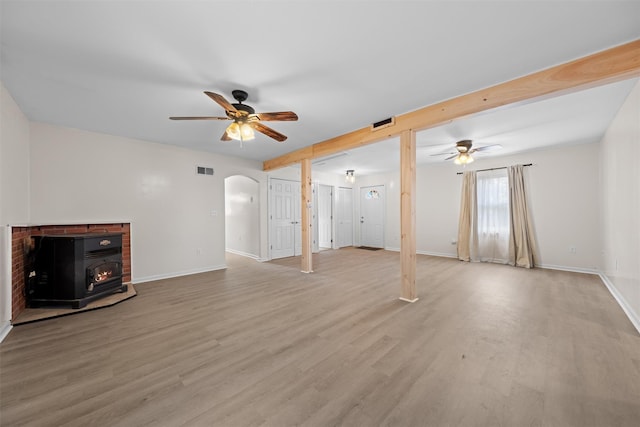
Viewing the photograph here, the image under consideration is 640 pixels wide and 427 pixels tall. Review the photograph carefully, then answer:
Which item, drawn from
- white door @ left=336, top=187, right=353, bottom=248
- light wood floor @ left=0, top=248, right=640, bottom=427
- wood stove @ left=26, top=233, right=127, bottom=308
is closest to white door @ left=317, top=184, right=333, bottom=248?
white door @ left=336, top=187, right=353, bottom=248

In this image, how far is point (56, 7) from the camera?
1.56m

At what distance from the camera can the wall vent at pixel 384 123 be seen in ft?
11.2

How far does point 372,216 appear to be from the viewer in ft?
27.5

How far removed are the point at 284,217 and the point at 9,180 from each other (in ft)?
15.9

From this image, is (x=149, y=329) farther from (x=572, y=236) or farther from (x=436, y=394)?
(x=572, y=236)

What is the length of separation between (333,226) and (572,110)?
619cm

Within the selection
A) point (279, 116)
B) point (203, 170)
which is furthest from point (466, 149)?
point (203, 170)

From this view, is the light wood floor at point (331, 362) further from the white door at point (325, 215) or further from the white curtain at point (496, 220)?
the white door at point (325, 215)

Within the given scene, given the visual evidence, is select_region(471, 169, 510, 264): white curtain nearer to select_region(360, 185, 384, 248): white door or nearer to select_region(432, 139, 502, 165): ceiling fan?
select_region(432, 139, 502, 165): ceiling fan

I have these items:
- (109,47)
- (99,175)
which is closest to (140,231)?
(99,175)

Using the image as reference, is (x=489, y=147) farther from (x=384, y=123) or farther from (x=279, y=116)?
(x=279, y=116)

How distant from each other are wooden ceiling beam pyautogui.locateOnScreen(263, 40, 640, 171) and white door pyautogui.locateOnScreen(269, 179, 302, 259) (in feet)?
11.8

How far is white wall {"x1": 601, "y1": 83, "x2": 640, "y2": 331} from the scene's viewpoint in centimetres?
250

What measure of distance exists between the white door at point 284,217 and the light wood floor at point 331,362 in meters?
3.12
